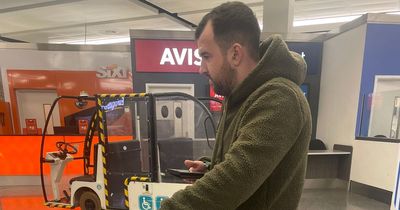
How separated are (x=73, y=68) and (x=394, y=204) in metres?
5.89

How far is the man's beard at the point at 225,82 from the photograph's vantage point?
892mm

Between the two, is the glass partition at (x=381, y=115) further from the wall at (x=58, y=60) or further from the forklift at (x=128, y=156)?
the wall at (x=58, y=60)

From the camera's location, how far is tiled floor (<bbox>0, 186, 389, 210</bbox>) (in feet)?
12.0

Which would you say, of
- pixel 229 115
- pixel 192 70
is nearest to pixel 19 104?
pixel 192 70

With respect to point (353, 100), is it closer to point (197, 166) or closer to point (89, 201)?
point (197, 166)

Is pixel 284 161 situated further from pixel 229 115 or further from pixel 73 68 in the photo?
pixel 73 68

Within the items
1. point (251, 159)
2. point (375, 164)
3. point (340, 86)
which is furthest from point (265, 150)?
point (340, 86)

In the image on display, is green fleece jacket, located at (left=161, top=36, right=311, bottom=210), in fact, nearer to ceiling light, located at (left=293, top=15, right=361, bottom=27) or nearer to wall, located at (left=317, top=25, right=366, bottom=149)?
wall, located at (left=317, top=25, right=366, bottom=149)

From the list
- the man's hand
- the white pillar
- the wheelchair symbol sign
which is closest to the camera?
the man's hand

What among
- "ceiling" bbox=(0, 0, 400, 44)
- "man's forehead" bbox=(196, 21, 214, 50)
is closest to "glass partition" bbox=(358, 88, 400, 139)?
"ceiling" bbox=(0, 0, 400, 44)

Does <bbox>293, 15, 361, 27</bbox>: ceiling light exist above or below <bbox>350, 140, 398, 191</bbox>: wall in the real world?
above

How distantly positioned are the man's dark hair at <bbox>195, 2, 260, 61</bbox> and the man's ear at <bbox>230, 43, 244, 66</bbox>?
0.5 inches

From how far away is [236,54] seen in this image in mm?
863

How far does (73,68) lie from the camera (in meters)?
5.59
